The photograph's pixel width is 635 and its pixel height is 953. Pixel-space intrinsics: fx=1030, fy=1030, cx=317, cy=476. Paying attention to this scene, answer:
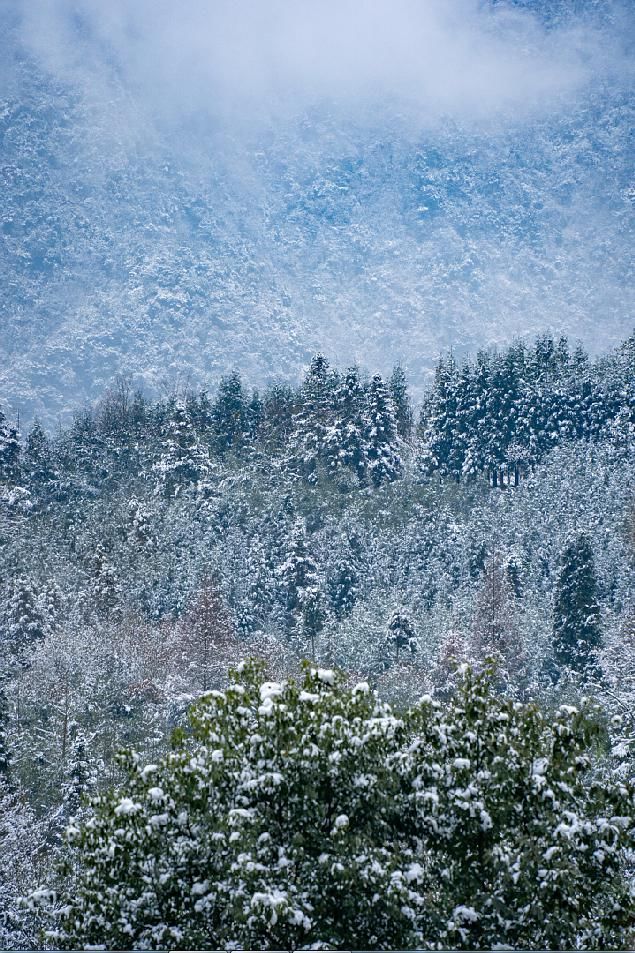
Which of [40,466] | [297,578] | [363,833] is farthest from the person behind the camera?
[40,466]

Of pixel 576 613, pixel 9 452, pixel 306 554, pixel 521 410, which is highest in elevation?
pixel 521 410

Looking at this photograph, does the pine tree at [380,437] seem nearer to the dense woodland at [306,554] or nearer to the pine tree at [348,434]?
the dense woodland at [306,554]

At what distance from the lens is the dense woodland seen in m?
51.2

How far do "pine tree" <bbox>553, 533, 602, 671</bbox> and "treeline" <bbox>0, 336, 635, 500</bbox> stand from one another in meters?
24.2

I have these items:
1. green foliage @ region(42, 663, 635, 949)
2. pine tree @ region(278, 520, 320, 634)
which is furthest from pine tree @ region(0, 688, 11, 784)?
green foliage @ region(42, 663, 635, 949)

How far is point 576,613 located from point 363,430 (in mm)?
35475

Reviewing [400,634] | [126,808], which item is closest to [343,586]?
[400,634]

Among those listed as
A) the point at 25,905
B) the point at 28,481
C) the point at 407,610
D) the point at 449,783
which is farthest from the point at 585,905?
the point at 28,481

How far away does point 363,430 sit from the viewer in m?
89.9

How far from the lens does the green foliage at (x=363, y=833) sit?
15422mm

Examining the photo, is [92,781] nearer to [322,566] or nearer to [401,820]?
[401,820]

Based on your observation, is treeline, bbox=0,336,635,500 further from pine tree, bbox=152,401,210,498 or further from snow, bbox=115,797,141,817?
snow, bbox=115,797,141,817

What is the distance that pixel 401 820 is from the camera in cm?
1667

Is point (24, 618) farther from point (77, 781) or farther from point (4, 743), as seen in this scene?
point (77, 781)
